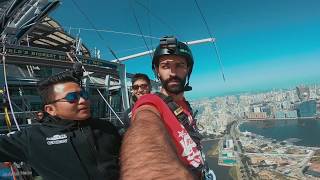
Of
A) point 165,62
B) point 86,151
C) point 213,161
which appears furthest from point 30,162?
point 213,161

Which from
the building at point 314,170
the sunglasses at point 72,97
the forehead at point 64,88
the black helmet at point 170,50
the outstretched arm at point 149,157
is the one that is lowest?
the building at point 314,170

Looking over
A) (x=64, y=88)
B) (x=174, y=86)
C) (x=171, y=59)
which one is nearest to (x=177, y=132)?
(x=174, y=86)

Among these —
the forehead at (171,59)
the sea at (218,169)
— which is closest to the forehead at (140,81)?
the forehead at (171,59)

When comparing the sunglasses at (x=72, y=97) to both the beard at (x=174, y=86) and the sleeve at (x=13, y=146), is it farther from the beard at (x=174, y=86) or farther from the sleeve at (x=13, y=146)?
the beard at (x=174, y=86)

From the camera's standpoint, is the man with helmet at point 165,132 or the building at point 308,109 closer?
the man with helmet at point 165,132

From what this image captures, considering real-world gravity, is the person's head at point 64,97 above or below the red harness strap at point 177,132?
above

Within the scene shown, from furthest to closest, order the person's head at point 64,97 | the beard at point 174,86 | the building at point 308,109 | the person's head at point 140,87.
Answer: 1. the building at point 308,109
2. the person's head at point 140,87
3. the person's head at point 64,97
4. the beard at point 174,86

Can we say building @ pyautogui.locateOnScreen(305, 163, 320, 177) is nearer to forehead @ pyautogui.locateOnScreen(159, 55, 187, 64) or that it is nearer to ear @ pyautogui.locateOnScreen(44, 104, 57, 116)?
forehead @ pyautogui.locateOnScreen(159, 55, 187, 64)

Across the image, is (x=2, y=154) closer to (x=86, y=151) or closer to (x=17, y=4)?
(x=86, y=151)
